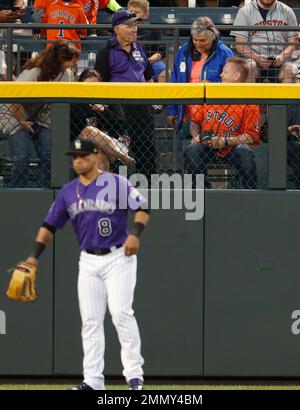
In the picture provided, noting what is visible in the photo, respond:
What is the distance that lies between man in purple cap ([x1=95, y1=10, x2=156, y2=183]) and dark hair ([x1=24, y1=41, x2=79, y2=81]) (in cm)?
39

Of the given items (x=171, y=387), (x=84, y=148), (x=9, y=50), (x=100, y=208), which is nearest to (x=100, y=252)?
(x=100, y=208)

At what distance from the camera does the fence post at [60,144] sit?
949cm

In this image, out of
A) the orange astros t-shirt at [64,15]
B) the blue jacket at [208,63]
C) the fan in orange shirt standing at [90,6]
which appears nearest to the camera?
the blue jacket at [208,63]

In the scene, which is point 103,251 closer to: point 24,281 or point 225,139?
point 24,281

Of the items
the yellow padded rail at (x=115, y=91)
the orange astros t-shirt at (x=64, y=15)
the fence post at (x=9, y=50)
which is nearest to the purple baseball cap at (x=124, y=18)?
the yellow padded rail at (x=115, y=91)

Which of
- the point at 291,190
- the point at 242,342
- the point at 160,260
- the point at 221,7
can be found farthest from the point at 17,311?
the point at 221,7

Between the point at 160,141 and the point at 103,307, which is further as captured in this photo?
the point at 160,141

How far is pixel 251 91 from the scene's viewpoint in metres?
9.53

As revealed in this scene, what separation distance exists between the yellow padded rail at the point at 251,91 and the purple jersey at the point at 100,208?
1879mm

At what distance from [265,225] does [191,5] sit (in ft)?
15.8

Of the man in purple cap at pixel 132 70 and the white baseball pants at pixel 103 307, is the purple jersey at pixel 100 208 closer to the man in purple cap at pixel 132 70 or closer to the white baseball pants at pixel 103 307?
the white baseball pants at pixel 103 307

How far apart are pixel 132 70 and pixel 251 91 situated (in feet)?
3.94
